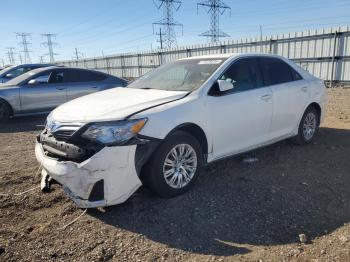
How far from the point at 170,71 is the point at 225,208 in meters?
2.27

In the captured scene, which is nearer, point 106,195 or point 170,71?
point 106,195

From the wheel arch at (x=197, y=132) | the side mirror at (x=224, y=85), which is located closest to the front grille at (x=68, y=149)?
the wheel arch at (x=197, y=132)

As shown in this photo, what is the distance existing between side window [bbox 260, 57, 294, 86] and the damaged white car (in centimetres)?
2

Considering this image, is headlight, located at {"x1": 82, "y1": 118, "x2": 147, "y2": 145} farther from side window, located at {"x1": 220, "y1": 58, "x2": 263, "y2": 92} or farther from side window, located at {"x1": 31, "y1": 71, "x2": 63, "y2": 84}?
side window, located at {"x1": 31, "y1": 71, "x2": 63, "y2": 84}

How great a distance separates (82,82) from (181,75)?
5978 millimetres

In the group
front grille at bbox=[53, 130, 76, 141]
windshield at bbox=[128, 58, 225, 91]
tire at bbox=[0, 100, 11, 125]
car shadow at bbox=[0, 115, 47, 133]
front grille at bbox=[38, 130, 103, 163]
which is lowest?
car shadow at bbox=[0, 115, 47, 133]

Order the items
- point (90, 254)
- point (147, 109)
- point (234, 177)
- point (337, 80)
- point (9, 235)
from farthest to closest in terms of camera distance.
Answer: point (337, 80) → point (234, 177) → point (147, 109) → point (9, 235) → point (90, 254)

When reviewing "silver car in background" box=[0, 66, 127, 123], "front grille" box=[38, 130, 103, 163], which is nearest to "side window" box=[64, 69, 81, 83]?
"silver car in background" box=[0, 66, 127, 123]

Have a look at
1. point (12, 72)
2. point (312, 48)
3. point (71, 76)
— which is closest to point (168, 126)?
point (71, 76)

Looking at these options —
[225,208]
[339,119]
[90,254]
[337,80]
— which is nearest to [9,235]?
[90,254]

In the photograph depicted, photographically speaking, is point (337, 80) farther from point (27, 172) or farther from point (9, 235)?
point (9, 235)

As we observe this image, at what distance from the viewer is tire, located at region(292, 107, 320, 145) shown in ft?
19.0

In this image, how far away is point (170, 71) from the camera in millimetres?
5051

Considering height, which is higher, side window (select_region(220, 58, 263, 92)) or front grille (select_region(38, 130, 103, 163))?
side window (select_region(220, 58, 263, 92))
